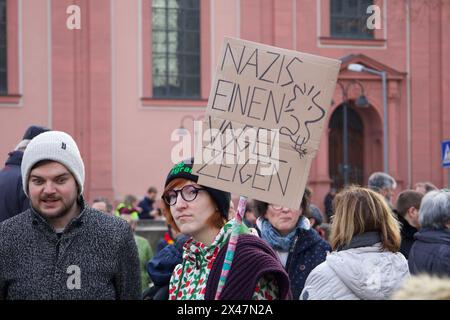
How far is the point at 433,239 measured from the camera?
6.10 meters

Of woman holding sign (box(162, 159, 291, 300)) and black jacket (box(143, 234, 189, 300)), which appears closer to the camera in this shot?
woman holding sign (box(162, 159, 291, 300))

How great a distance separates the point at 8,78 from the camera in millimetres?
27922

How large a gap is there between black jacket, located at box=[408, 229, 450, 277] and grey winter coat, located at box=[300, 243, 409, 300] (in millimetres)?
1082

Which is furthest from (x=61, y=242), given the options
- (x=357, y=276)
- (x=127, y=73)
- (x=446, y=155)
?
(x=127, y=73)

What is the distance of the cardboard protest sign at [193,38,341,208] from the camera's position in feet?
13.1

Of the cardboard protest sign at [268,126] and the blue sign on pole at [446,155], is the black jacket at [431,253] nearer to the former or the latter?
the cardboard protest sign at [268,126]

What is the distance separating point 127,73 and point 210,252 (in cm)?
2477

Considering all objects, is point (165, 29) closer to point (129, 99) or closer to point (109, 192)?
point (129, 99)

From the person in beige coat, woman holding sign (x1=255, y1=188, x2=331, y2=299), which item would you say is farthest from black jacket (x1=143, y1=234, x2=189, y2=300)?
the person in beige coat

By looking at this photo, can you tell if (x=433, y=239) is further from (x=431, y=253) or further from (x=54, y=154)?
(x=54, y=154)

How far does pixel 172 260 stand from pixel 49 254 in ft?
6.58

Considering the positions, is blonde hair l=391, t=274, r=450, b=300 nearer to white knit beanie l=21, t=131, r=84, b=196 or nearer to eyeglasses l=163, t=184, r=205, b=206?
eyeglasses l=163, t=184, r=205, b=206

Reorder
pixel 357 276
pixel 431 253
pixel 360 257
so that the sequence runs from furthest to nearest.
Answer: pixel 431 253, pixel 360 257, pixel 357 276
